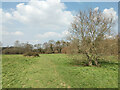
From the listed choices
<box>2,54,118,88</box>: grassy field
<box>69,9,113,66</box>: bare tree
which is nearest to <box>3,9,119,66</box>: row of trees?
<box>69,9,113,66</box>: bare tree

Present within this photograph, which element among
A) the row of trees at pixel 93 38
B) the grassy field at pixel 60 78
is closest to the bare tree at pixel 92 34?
the row of trees at pixel 93 38

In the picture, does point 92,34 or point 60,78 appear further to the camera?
point 92,34

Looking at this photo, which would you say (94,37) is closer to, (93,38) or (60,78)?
(93,38)

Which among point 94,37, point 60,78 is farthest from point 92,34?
point 60,78

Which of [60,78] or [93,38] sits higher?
[93,38]

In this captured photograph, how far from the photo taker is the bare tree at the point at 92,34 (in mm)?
9672

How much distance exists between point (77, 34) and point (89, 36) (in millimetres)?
1429

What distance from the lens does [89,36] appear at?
10.0 meters

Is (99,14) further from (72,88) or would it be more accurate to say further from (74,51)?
(72,88)

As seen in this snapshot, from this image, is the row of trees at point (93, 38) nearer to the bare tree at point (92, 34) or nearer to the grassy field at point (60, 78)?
the bare tree at point (92, 34)

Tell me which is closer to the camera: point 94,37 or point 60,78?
point 60,78

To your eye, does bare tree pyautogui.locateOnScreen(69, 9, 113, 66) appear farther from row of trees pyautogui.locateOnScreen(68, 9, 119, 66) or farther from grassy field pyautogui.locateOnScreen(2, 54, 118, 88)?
grassy field pyautogui.locateOnScreen(2, 54, 118, 88)

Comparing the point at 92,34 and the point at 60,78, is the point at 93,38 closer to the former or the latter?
the point at 92,34

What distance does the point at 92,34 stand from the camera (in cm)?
1001
